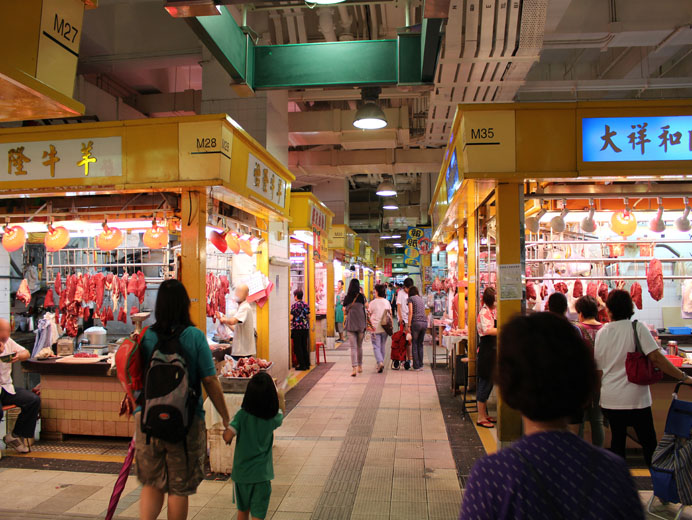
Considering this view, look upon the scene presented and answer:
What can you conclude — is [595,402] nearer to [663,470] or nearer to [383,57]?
[663,470]

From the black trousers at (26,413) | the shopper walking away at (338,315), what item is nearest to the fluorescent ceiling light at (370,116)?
the black trousers at (26,413)

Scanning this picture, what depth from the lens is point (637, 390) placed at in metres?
4.51

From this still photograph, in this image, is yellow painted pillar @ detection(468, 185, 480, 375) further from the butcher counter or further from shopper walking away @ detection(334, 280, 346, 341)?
shopper walking away @ detection(334, 280, 346, 341)

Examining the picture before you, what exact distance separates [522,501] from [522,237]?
190 inches

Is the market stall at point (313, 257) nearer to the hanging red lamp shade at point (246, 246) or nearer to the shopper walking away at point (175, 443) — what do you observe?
the hanging red lamp shade at point (246, 246)

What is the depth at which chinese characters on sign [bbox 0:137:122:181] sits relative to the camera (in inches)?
239

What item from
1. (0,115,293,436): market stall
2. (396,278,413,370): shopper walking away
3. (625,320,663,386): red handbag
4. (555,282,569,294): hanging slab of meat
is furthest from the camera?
(396,278,413,370): shopper walking away

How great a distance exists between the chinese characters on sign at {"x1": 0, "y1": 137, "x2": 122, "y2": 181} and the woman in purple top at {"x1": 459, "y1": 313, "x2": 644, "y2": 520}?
5.82 m

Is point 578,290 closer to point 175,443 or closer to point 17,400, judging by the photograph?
point 175,443

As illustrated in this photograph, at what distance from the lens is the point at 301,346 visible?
12023 millimetres

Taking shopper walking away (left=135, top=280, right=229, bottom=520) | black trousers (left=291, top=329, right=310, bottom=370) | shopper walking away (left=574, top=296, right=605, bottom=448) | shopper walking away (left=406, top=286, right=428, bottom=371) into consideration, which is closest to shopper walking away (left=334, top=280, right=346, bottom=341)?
black trousers (left=291, top=329, right=310, bottom=370)

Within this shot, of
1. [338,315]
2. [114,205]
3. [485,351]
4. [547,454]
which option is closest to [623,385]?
[485,351]

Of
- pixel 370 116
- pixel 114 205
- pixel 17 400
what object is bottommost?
pixel 17 400

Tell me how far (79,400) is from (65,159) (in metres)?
3.21
